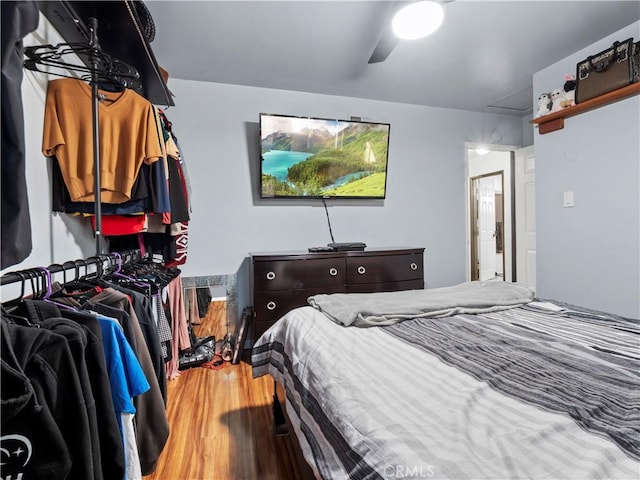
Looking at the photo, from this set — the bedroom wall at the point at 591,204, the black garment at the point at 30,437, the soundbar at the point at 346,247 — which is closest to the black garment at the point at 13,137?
the black garment at the point at 30,437

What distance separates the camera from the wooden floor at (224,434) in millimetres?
1505

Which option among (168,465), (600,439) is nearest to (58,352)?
(600,439)

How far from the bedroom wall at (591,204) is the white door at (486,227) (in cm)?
303

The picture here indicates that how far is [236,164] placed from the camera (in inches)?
124

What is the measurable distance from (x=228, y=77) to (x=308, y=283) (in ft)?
6.46

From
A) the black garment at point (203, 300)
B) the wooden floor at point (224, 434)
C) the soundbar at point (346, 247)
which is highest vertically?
the soundbar at point (346, 247)

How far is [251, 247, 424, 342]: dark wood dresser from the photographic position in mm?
2672

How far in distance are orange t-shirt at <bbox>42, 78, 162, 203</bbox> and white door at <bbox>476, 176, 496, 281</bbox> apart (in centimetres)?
549

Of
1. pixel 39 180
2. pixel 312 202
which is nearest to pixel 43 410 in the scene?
pixel 39 180

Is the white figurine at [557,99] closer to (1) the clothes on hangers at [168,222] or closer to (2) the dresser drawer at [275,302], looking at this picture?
(2) the dresser drawer at [275,302]

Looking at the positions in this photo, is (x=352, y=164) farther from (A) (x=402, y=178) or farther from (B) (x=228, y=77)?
(B) (x=228, y=77)

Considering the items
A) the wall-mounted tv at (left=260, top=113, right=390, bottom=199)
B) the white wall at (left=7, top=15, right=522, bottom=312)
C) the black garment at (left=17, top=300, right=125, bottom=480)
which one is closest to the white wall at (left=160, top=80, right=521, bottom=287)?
the white wall at (left=7, top=15, right=522, bottom=312)

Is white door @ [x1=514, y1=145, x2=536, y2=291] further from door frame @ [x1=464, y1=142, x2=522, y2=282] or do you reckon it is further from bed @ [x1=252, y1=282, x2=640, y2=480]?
bed @ [x1=252, y1=282, x2=640, y2=480]

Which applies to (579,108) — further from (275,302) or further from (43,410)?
(43,410)
